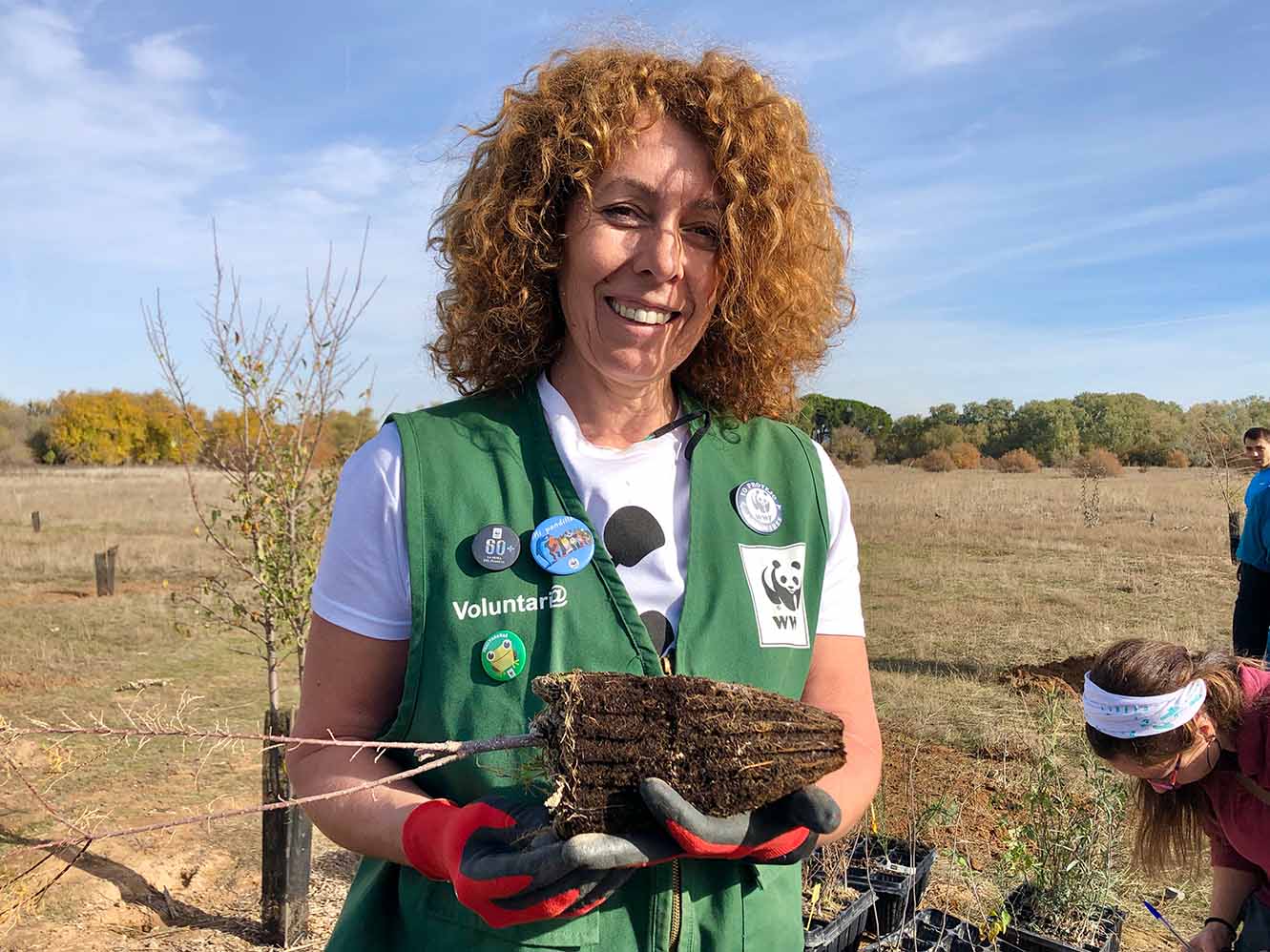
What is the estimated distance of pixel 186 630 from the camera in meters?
5.30

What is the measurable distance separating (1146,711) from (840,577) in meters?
1.56

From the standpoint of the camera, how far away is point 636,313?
156cm

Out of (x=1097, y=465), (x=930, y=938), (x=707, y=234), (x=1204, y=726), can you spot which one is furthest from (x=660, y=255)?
(x=1097, y=465)

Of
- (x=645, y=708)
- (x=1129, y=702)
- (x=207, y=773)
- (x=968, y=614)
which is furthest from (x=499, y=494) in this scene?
(x=968, y=614)

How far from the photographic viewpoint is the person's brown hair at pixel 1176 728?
8.67ft

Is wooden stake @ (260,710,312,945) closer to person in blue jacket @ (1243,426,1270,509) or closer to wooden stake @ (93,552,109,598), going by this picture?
person in blue jacket @ (1243,426,1270,509)

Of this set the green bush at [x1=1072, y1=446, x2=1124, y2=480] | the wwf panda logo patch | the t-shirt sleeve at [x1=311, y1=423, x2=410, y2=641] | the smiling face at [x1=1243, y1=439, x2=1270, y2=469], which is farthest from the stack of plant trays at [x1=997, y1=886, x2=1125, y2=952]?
the green bush at [x1=1072, y1=446, x2=1124, y2=480]

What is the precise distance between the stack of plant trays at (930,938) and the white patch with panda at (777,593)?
2.68 metres

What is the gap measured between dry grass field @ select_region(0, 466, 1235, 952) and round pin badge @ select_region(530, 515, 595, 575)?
1.99 feet

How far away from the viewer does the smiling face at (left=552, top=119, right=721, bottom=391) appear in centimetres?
155

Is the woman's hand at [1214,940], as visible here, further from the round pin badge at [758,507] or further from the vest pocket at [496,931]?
the vest pocket at [496,931]

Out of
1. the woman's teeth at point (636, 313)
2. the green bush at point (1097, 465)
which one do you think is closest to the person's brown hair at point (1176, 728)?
the woman's teeth at point (636, 313)

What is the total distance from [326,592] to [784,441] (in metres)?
0.91

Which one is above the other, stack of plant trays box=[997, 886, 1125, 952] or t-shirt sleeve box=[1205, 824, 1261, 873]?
t-shirt sleeve box=[1205, 824, 1261, 873]
